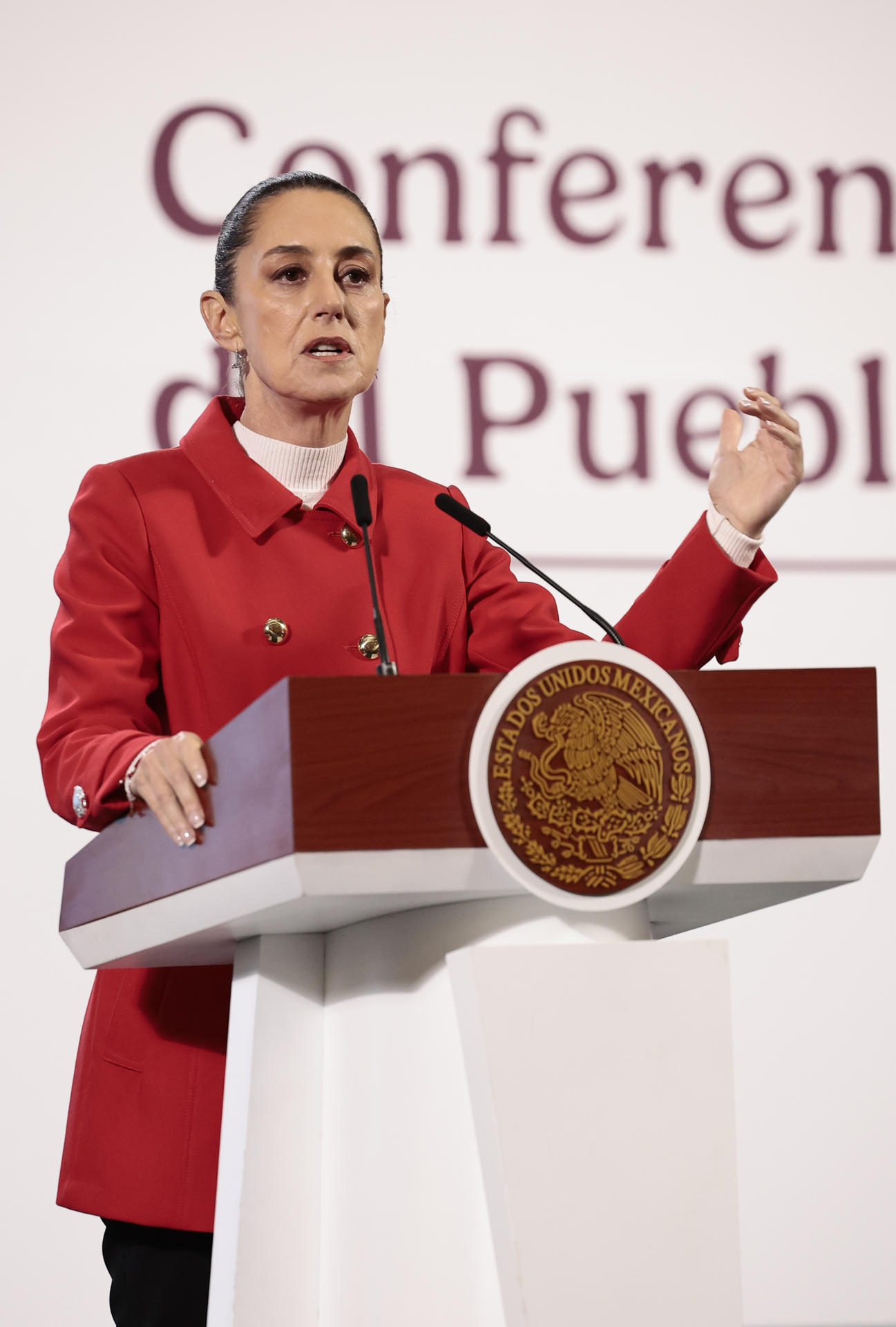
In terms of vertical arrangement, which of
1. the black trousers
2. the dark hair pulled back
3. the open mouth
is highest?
the dark hair pulled back

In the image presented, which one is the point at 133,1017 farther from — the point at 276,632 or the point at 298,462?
the point at 298,462

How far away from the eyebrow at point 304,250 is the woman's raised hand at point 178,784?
66 centimetres

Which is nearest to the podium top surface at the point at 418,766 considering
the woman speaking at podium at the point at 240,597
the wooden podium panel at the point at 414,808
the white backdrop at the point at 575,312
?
the wooden podium panel at the point at 414,808

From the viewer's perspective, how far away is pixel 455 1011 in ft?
2.97

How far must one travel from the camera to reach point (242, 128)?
2.51 metres

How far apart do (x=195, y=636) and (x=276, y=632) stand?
2.8 inches

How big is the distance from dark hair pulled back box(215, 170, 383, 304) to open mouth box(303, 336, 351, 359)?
0.11m

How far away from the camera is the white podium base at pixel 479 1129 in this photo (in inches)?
33.4

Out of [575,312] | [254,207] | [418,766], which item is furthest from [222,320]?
[575,312]

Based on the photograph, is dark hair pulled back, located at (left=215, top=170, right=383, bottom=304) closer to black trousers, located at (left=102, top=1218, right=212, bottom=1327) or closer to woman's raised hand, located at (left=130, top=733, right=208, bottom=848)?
woman's raised hand, located at (left=130, top=733, right=208, bottom=848)

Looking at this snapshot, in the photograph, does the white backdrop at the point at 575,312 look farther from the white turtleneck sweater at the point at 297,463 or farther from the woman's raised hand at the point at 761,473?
the woman's raised hand at the point at 761,473

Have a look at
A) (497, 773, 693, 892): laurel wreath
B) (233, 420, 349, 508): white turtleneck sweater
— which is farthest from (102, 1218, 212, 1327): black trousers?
(233, 420, 349, 508): white turtleneck sweater

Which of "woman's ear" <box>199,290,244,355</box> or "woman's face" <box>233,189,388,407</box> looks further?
"woman's ear" <box>199,290,244,355</box>

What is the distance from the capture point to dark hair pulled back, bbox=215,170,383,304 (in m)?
1.52
